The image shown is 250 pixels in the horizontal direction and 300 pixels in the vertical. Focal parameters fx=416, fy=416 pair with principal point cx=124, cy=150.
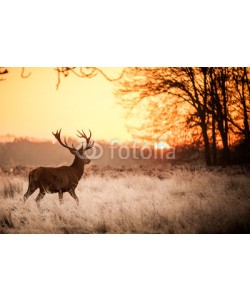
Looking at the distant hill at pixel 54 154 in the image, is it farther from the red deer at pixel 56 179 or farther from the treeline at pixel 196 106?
the treeline at pixel 196 106

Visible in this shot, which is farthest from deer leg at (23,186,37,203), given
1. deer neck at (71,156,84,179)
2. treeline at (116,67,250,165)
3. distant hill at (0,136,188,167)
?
treeline at (116,67,250,165)

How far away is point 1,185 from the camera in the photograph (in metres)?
5.01

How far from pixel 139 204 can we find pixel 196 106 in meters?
1.40

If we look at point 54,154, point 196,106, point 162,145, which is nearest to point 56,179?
point 54,154

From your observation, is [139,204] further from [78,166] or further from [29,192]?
[29,192]

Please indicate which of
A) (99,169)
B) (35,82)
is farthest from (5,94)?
(99,169)

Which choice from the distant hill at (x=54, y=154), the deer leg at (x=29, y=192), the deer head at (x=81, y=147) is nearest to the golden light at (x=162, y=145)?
the distant hill at (x=54, y=154)

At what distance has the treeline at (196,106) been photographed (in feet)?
16.7

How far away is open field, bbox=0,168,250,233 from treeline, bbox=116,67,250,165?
37 centimetres

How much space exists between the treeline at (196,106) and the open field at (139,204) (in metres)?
0.37

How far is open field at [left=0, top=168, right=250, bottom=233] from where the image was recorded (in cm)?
490

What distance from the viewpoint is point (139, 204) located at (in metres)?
4.97
